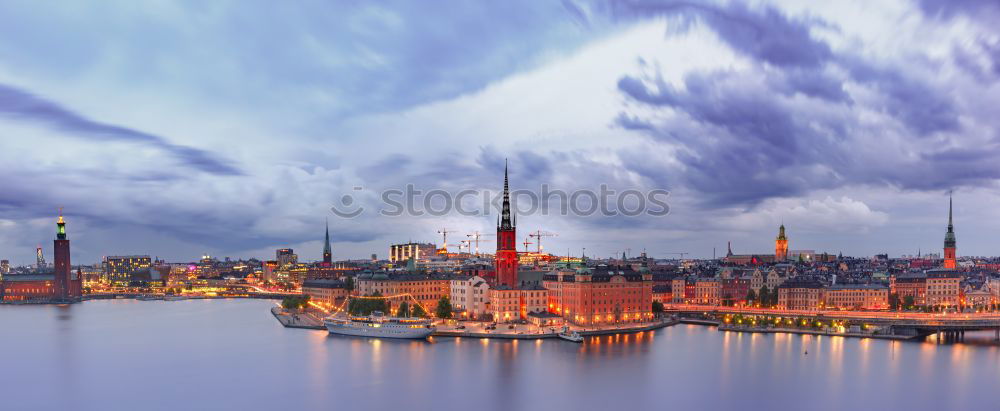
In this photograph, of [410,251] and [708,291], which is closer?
[708,291]

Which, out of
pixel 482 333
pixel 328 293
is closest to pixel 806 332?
pixel 482 333

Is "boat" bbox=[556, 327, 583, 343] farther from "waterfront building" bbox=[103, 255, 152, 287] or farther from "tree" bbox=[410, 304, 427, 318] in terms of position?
"waterfront building" bbox=[103, 255, 152, 287]

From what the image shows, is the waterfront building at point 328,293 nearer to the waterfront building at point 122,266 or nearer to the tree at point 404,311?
the tree at point 404,311

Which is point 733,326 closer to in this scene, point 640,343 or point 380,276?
point 640,343

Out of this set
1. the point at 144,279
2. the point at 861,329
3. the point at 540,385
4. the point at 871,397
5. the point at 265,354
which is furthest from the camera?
the point at 144,279

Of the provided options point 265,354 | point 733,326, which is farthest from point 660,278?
point 265,354

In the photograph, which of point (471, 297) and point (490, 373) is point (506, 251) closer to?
point (471, 297)
